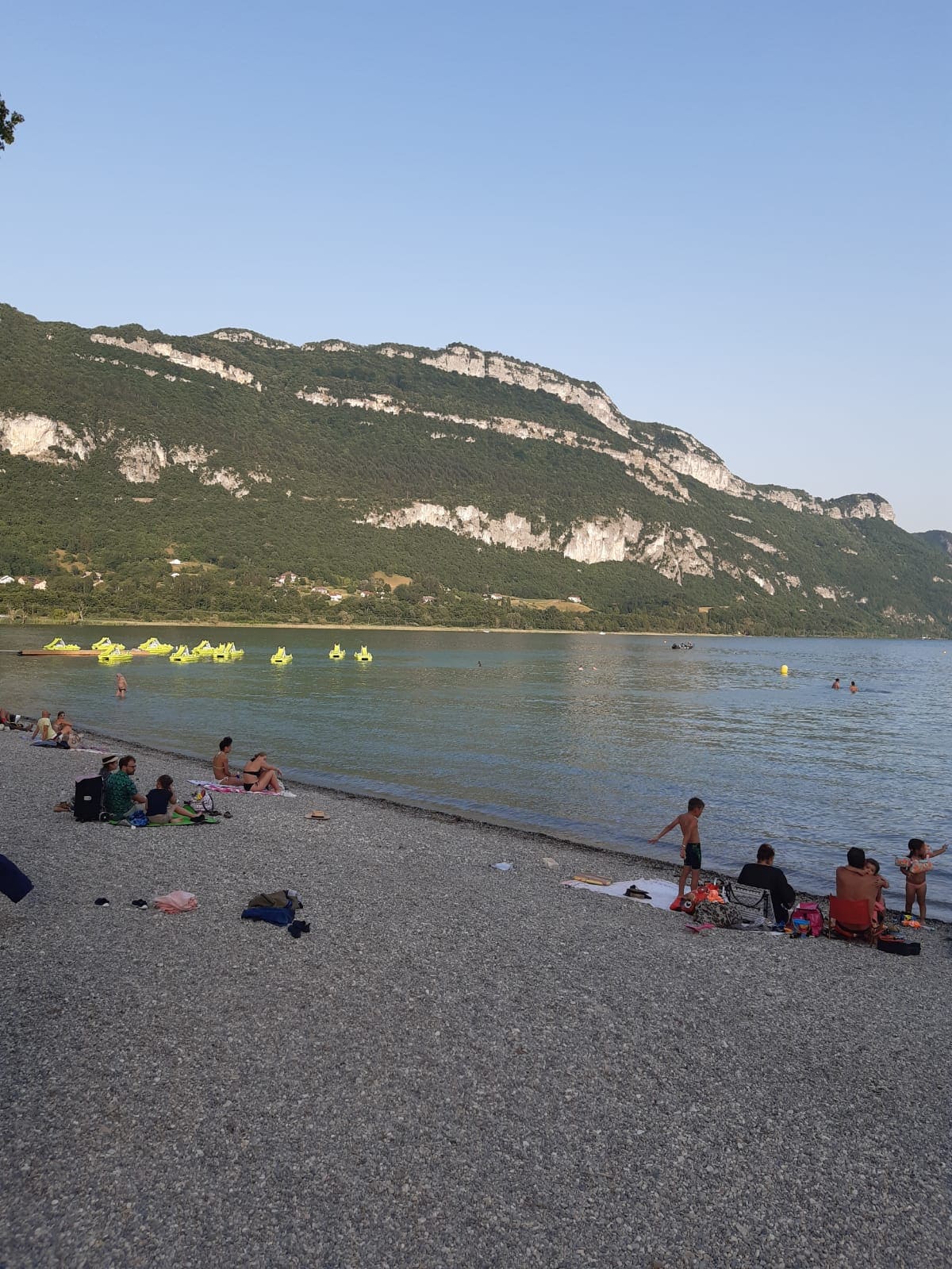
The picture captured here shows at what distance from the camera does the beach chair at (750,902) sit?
1488 cm

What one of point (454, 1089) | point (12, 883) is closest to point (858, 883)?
point (454, 1089)

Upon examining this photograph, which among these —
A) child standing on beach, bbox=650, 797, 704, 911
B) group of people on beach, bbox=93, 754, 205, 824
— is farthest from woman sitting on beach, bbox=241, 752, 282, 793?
child standing on beach, bbox=650, 797, 704, 911

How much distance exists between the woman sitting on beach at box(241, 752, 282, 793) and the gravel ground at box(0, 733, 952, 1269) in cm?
1048

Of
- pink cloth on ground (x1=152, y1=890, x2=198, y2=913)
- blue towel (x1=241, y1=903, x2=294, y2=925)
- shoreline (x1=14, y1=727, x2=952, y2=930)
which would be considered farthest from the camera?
shoreline (x1=14, y1=727, x2=952, y2=930)

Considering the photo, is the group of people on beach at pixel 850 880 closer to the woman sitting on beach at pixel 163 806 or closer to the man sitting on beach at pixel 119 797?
the woman sitting on beach at pixel 163 806

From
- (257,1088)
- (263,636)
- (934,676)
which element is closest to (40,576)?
(263,636)

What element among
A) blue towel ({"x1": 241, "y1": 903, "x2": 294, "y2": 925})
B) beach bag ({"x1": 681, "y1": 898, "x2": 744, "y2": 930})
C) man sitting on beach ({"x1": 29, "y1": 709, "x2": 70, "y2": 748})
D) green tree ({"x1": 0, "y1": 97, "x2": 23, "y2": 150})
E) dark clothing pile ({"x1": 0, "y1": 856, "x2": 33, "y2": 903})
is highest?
green tree ({"x1": 0, "y1": 97, "x2": 23, "y2": 150})

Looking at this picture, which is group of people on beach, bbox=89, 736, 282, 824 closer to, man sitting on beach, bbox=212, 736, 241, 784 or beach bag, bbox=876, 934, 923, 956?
man sitting on beach, bbox=212, 736, 241, 784

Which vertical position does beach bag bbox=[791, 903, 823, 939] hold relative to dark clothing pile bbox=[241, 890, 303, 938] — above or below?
below

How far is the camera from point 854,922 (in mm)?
14406

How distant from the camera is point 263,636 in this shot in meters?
131

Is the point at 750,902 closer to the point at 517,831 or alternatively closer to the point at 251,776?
the point at 517,831

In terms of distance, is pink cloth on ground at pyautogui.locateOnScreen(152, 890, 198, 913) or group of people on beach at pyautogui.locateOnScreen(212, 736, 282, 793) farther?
group of people on beach at pyautogui.locateOnScreen(212, 736, 282, 793)

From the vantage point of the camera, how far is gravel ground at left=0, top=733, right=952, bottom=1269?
21.1ft
